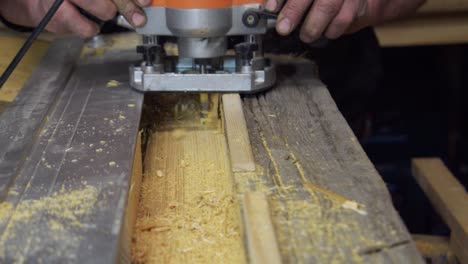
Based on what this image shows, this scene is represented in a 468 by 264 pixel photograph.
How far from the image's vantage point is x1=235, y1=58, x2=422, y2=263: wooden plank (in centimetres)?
71

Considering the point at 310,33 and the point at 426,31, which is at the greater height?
the point at 310,33

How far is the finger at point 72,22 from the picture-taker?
126 cm

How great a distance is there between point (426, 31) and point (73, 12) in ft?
4.53

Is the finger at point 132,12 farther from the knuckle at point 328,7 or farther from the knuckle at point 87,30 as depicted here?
the knuckle at point 328,7

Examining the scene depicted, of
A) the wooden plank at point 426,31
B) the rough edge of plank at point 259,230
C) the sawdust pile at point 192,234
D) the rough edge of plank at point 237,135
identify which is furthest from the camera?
the wooden plank at point 426,31

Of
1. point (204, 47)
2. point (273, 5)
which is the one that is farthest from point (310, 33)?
point (204, 47)

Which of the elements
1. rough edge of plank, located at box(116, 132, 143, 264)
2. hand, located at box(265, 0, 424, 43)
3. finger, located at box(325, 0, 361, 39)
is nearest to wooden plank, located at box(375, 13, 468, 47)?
hand, located at box(265, 0, 424, 43)

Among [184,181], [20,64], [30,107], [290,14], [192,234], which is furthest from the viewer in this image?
[20,64]

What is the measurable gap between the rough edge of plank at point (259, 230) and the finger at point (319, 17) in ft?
1.93

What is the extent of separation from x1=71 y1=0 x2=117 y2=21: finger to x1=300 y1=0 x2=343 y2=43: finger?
1.40ft

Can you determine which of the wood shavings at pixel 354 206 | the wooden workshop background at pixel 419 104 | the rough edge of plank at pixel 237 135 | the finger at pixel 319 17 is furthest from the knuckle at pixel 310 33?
the wood shavings at pixel 354 206

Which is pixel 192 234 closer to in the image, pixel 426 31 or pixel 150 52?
pixel 150 52

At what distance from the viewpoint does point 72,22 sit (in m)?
1.27

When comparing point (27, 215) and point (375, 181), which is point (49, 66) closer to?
point (27, 215)
